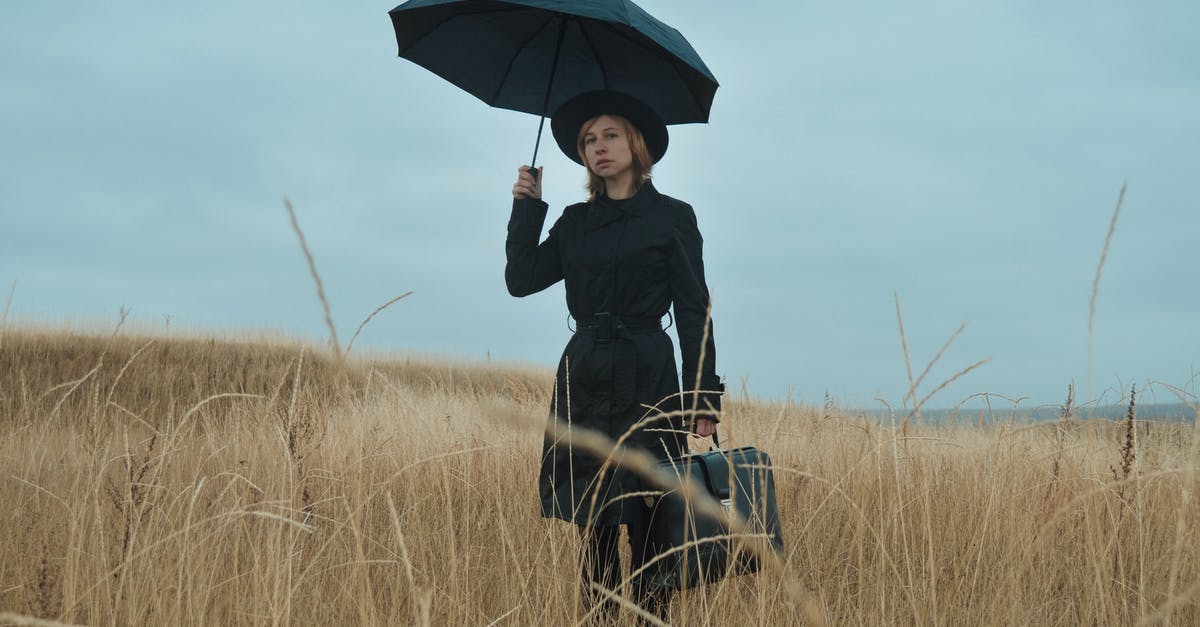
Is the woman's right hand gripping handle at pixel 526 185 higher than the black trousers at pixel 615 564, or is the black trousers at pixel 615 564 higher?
the woman's right hand gripping handle at pixel 526 185

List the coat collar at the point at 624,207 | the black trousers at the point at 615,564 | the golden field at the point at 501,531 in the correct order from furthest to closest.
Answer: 1. the coat collar at the point at 624,207
2. the black trousers at the point at 615,564
3. the golden field at the point at 501,531

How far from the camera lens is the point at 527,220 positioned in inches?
133

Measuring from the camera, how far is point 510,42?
4223 mm

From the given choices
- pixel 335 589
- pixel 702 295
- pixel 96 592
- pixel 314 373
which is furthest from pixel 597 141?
pixel 314 373

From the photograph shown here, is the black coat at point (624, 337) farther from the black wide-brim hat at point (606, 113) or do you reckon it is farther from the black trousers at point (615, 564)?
the black wide-brim hat at point (606, 113)

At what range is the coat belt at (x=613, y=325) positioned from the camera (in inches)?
124

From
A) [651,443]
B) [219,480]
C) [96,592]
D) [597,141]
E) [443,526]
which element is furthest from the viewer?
[219,480]

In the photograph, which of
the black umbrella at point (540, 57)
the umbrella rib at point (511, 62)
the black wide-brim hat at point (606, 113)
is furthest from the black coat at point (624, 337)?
the umbrella rib at point (511, 62)

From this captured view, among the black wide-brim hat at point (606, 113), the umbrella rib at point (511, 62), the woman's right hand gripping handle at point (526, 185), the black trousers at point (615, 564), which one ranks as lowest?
the black trousers at point (615, 564)

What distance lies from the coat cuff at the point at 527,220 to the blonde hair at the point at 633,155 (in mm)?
233

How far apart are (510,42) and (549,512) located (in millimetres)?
2447

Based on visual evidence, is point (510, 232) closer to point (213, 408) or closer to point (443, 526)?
point (443, 526)

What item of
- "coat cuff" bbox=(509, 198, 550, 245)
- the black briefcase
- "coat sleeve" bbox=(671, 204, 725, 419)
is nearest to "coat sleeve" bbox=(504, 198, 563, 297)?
"coat cuff" bbox=(509, 198, 550, 245)

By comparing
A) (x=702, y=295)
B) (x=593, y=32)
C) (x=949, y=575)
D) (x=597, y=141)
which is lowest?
(x=949, y=575)
